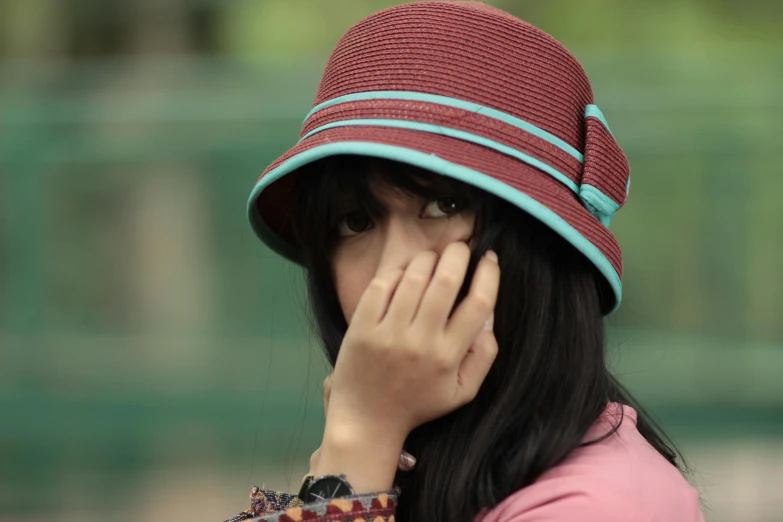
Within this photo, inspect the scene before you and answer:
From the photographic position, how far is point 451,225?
130 cm

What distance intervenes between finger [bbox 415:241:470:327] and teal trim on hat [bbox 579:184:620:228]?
0.21 meters

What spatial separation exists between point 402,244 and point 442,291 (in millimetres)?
106

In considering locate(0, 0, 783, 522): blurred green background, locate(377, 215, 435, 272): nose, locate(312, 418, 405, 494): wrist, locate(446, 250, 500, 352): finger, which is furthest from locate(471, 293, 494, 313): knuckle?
locate(0, 0, 783, 522): blurred green background

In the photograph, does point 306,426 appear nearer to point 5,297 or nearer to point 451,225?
point 5,297

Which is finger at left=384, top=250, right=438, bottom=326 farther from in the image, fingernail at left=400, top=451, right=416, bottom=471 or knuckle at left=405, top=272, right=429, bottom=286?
fingernail at left=400, top=451, right=416, bottom=471

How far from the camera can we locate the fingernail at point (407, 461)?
1.31 meters

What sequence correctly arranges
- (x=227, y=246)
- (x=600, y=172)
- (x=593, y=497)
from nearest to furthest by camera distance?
(x=593, y=497) → (x=600, y=172) → (x=227, y=246)

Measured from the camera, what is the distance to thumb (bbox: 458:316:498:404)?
1267 mm

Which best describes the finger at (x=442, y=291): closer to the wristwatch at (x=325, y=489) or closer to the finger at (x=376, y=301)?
the finger at (x=376, y=301)

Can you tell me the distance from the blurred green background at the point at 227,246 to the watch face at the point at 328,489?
2.50 metres

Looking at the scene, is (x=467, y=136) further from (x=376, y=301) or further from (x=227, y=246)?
(x=227, y=246)

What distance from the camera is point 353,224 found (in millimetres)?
1386

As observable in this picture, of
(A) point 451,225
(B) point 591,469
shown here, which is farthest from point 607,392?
(A) point 451,225

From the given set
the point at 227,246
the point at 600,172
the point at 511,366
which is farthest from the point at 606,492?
the point at 227,246
